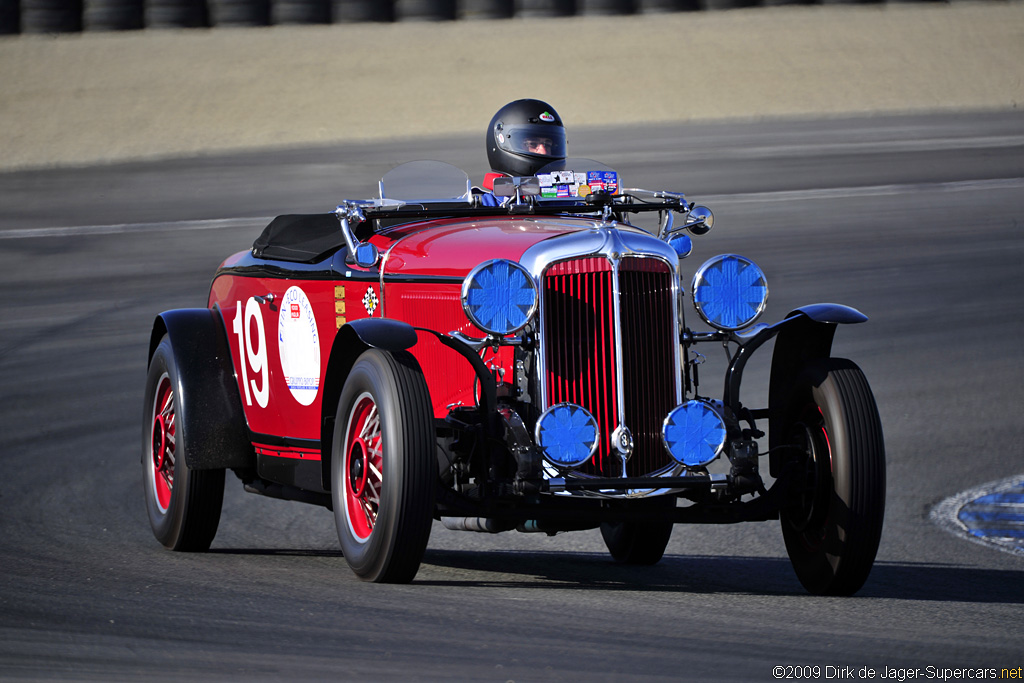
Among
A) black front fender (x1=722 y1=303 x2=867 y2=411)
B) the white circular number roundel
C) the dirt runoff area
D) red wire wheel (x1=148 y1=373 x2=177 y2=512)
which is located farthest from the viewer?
the dirt runoff area

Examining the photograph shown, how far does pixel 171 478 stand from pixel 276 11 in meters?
21.7

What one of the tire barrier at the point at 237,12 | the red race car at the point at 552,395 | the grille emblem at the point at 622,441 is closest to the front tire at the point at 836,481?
the red race car at the point at 552,395

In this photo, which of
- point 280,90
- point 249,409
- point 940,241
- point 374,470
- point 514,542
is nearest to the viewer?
point 374,470

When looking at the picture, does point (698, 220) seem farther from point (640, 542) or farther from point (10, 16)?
point (10, 16)

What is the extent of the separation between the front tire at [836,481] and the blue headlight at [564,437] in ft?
3.00

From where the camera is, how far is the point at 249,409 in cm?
689

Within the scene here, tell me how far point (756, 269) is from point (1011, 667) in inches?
81.3

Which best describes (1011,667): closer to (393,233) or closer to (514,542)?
(393,233)

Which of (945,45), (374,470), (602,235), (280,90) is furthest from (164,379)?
(945,45)

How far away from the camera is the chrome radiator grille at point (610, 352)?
5.50 m

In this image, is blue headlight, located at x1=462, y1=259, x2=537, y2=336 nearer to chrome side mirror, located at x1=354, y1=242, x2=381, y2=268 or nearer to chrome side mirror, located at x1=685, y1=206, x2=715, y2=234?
chrome side mirror, located at x1=354, y1=242, x2=381, y2=268

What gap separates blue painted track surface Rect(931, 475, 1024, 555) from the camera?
25.1 feet

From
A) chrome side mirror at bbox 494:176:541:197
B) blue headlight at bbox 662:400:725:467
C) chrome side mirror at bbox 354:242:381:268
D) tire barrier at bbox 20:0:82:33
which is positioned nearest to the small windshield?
chrome side mirror at bbox 494:176:541:197

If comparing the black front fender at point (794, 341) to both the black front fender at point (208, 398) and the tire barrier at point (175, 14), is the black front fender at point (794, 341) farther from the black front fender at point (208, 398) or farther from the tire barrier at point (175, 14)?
the tire barrier at point (175, 14)
